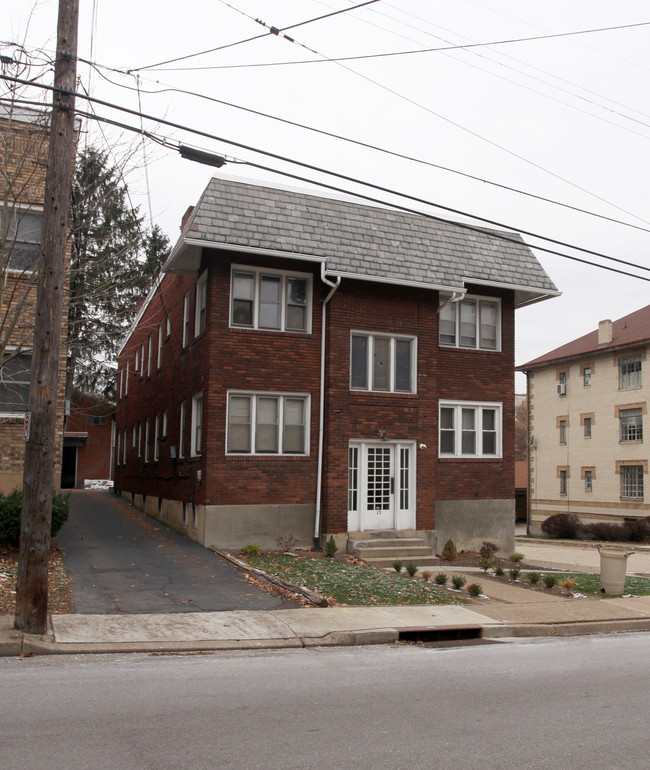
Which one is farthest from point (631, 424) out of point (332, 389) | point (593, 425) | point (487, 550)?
point (332, 389)

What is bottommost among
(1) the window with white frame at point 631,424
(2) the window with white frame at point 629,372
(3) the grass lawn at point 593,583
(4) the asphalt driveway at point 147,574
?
(3) the grass lawn at point 593,583

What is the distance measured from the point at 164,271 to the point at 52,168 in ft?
32.8

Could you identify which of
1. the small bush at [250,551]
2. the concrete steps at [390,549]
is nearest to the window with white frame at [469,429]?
the concrete steps at [390,549]

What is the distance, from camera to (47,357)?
930 centimetres

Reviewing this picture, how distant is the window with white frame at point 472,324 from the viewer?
20.1m

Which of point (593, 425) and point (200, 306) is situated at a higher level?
point (200, 306)

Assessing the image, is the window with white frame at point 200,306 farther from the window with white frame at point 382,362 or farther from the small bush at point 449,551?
the small bush at point 449,551

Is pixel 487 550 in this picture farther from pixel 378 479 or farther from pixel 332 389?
pixel 332 389

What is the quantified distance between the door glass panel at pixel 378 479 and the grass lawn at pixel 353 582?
110 inches

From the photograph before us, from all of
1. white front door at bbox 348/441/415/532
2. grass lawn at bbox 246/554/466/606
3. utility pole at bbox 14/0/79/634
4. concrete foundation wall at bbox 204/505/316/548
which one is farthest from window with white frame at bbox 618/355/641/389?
utility pole at bbox 14/0/79/634

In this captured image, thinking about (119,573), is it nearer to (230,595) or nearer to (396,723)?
(230,595)

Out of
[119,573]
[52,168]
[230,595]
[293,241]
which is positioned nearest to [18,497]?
[119,573]

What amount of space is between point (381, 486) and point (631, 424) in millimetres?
25027

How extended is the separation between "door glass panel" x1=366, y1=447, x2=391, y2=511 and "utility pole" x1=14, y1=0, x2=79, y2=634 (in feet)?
33.8
